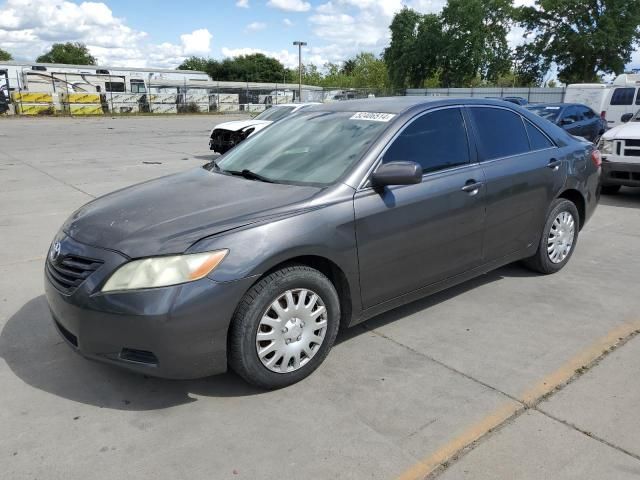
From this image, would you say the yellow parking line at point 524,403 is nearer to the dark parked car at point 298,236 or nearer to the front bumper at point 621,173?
the dark parked car at point 298,236

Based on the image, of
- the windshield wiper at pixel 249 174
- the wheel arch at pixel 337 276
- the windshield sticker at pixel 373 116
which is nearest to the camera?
the wheel arch at pixel 337 276

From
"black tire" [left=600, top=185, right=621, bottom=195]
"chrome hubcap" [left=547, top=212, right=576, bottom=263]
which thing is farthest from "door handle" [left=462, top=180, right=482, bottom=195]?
"black tire" [left=600, top=185, right=621, bottom=195]

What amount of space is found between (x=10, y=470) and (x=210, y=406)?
970 millimetres

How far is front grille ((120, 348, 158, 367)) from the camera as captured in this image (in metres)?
2.79

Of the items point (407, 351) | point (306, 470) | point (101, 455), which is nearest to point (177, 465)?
point (101, 455)

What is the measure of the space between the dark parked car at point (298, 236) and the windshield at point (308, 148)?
15 millimetres

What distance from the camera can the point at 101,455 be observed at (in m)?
2.61

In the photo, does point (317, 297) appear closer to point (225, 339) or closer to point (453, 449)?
point (225, 339)

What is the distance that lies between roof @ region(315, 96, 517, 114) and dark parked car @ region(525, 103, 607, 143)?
10833 millimetres

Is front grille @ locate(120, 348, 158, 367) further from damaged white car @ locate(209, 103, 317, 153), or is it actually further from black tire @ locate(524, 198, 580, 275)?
damaged white car @ locate(209, 103, 317, 153)

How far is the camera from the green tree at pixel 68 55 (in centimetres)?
10151

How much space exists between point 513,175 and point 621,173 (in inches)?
211

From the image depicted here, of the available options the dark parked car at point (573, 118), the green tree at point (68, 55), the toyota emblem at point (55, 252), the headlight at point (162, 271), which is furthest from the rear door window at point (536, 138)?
the green tree at point (68, 55)

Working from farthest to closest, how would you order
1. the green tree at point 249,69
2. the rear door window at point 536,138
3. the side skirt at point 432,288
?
the green tree at point 249,69 < the rear door window at point 536,138 < the side skirt at point 432,288
